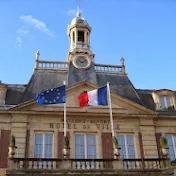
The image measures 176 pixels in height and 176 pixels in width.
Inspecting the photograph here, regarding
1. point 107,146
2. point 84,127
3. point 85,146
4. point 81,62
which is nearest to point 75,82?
point 81,62

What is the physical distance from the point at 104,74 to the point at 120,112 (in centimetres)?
508

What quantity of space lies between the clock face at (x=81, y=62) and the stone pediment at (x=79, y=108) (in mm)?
3597

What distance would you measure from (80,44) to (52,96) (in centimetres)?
924

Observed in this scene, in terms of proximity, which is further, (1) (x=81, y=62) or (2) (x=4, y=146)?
(1) (x=81, y=62)

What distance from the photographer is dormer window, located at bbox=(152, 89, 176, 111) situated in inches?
913

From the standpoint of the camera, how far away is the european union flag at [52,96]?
1889cm

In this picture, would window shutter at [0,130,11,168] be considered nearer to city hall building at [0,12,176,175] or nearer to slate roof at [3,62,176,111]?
city hall building at [0,12,176,175]

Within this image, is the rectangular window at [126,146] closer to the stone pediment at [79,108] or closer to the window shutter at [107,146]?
the window shutter at [107,146]

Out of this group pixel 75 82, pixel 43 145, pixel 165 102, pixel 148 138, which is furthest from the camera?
pixel 75 82

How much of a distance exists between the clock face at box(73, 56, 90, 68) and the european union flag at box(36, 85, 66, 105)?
599 cm

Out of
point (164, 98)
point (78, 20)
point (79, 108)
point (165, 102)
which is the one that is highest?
point (78, 20)

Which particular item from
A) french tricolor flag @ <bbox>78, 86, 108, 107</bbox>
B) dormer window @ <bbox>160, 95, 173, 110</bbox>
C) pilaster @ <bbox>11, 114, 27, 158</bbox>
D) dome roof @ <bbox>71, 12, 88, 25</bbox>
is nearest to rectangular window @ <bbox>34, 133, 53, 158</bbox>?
pilaster @ <bbox>11, 114, 27, 158</bbox>

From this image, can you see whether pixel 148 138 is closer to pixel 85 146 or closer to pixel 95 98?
pixel 85 146

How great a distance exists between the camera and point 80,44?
89.2 ft
